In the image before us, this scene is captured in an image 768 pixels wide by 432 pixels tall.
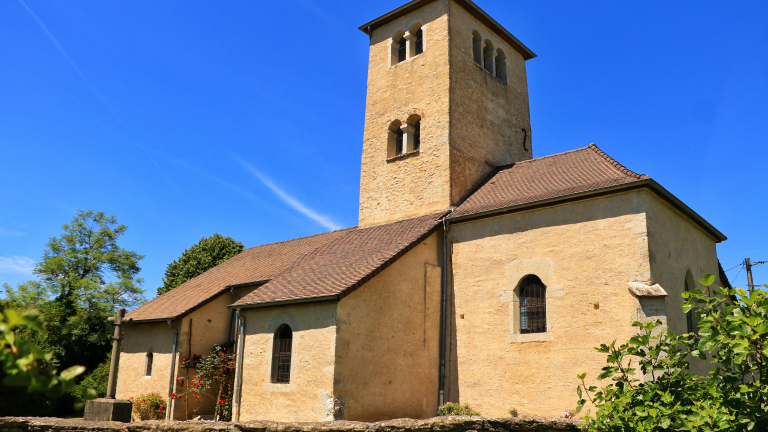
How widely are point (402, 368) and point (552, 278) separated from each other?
4.16m

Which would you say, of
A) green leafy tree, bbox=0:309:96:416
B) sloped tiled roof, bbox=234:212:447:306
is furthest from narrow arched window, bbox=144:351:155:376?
green leafy tree, bbox=0:309:96:416

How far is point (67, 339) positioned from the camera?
26.1 meters

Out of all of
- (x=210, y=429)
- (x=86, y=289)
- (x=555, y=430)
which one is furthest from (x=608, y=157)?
(x=86, y=289)

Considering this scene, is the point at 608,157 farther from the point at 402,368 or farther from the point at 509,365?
the point at 402,368

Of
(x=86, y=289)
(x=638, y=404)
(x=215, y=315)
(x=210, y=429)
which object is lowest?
(x=210, y=429)

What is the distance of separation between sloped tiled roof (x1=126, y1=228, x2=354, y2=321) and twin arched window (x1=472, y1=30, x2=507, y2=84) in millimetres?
7631

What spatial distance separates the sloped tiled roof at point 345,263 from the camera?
1255 centimetres

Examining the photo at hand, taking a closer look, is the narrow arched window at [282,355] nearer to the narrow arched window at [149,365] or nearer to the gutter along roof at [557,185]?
the gutter along roof at [557,185]

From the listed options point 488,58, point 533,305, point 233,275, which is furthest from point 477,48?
point 233,275

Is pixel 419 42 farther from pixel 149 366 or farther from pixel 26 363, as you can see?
pixel 26 363

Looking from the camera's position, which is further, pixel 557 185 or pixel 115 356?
pixel 115 356

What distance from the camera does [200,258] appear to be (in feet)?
104

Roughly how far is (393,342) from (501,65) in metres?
11.7

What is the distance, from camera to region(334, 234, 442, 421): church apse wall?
1191 centimetres
